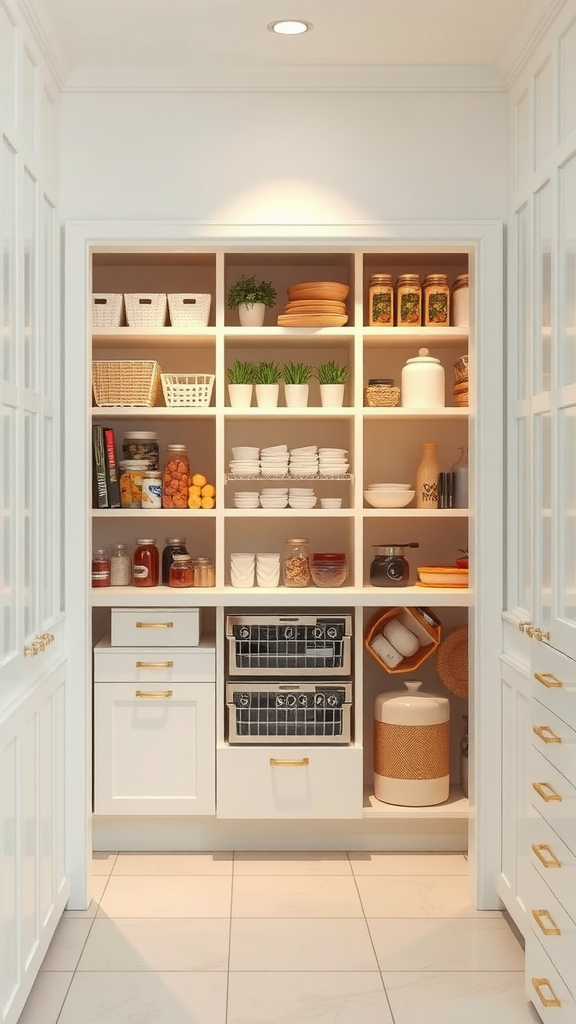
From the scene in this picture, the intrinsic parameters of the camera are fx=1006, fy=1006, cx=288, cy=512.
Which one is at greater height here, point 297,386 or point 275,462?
point 297,386

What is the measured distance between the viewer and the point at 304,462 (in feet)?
12.4

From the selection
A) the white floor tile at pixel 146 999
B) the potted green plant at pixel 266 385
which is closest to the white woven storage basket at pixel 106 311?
the potted green plant at pixel 266 385

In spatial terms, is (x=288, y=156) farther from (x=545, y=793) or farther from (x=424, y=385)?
(x=545, y=793)

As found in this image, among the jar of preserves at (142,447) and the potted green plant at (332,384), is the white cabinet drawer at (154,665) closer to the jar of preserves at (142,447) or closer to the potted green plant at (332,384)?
the jar of preserves at (142,447)

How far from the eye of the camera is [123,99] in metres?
3.15

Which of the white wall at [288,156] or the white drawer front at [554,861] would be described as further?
the white wall at [288,156]

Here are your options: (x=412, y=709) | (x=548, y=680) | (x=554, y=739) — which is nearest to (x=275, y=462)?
(x=412, y=709)

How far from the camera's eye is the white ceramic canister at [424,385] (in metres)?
3.75

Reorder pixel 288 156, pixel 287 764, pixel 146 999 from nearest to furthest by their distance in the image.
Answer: pixel 146 999 < pixel 288 156 < pixel 287 764

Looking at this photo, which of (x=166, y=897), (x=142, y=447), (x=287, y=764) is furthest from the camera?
(x=142, y=447)

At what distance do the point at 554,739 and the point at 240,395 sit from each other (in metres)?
1.86

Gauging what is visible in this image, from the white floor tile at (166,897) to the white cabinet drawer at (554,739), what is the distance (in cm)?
128

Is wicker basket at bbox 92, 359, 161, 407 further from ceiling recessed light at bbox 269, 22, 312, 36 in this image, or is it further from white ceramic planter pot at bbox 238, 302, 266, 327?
ceiling recessed light at bbox 269, 22, 312, 36

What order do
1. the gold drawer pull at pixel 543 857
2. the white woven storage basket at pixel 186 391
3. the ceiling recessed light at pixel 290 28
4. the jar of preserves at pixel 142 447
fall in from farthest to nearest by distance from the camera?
the jar of preserves at pixel 142 447
the white woven storage basket at pixel 186 391
the ceiling recessed light at pixel 290 28
the gold drawer pull at pixel 543 857
